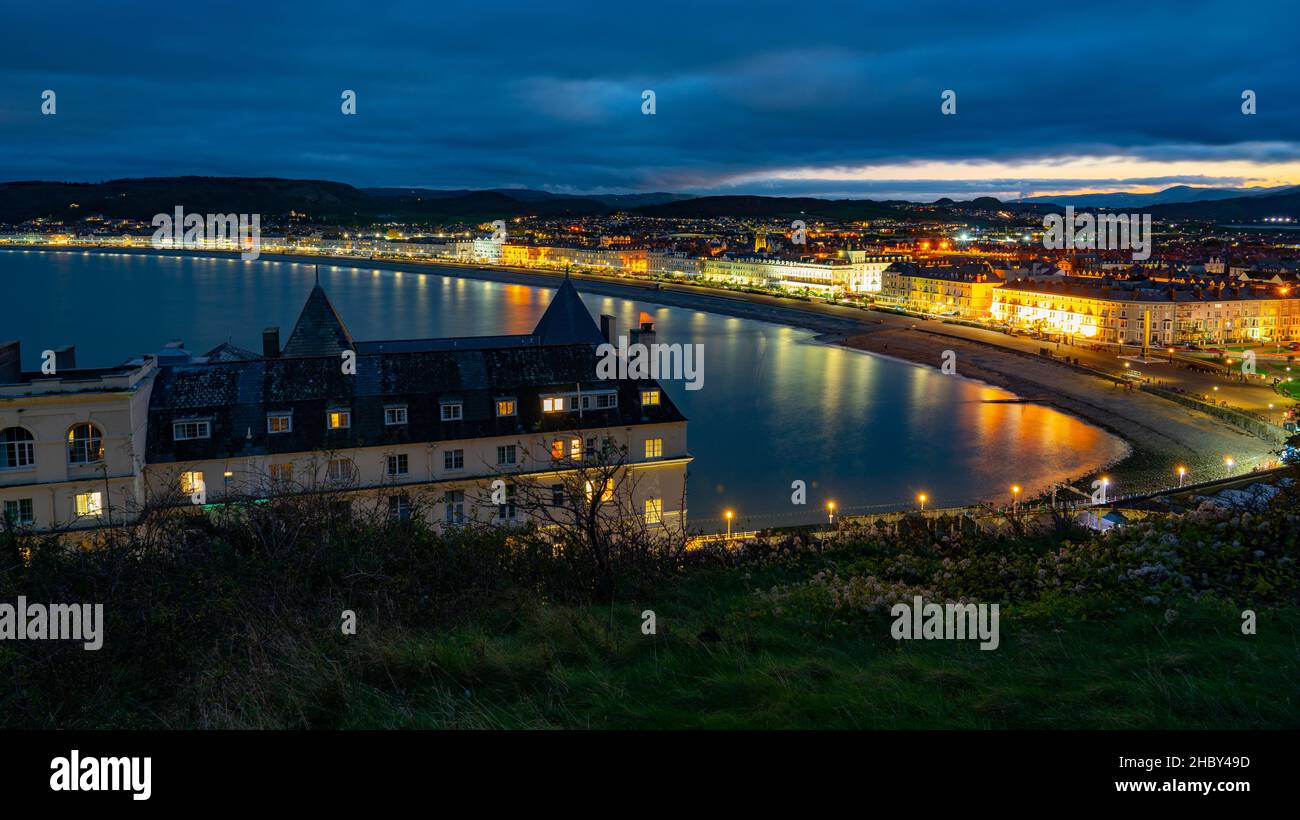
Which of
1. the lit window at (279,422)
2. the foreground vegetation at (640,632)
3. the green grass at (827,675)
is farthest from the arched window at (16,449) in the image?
the green grass at (827,675)

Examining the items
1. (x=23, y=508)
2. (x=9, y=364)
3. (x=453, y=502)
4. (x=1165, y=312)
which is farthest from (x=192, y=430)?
(x=1165, y=312)

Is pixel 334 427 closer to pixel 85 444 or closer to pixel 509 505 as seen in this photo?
pixel 85 444

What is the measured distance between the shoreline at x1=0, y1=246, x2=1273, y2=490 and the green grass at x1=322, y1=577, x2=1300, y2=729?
19.2 m

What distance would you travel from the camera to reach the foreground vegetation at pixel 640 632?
3242 millimetres

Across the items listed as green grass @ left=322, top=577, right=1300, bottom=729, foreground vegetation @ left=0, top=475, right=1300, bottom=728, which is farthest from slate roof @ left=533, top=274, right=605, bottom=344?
green grass @ left=322, top=577, right=1300, bottom=729

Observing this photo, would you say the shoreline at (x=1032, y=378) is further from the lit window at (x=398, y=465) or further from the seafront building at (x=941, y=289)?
the lit window at (x=398, y=465)

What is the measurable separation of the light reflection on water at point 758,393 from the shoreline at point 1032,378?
1014mm

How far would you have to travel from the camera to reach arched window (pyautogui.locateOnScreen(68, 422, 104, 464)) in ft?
40.3

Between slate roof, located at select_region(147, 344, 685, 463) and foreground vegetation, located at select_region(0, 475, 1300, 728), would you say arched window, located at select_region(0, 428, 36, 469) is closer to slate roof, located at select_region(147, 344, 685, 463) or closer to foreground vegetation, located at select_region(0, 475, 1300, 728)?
slate roof, located at select_region(147, 344, 685, 463)

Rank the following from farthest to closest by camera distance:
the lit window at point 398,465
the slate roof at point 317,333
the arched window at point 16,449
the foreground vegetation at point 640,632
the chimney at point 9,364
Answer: the slate roof at point 317,333 < the chimney at point 9,364 < the lit window at point 398,465 < the arched window at point 16,449 < the foreground vegetation at point 640,632

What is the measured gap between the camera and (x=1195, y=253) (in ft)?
295

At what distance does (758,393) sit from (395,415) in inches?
830

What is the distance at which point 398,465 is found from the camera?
44.4ft
